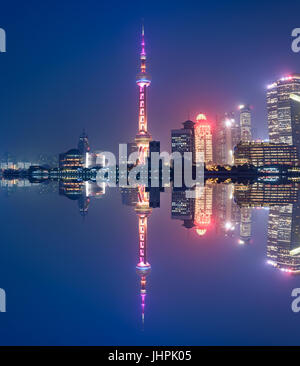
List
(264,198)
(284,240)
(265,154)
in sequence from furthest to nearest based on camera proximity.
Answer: (265,154)
(264,198)
(284,240)

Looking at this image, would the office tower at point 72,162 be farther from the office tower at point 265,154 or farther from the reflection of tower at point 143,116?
the office tower at point 265,154

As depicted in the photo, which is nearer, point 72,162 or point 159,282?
point 159,282

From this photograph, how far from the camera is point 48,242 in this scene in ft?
50.5

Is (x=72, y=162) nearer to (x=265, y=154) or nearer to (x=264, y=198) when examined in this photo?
(x=265, y=154)

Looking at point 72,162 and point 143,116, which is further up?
point 143,116

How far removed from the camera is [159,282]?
10.0 meters

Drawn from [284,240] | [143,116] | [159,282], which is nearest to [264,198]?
[284,240]

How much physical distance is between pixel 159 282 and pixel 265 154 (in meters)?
157

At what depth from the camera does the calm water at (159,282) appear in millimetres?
7250

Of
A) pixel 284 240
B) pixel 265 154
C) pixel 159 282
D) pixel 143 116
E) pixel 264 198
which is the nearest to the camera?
pixel 159 282

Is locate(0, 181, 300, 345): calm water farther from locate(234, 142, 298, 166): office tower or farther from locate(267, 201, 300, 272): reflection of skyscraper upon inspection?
locate(234, 142, 298, 166): office tower

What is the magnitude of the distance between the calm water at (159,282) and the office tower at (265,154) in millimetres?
145214

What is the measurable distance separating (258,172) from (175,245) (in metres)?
126
